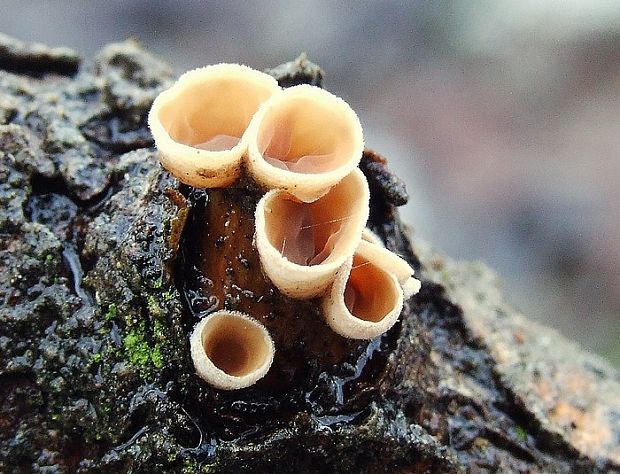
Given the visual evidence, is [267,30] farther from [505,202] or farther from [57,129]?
[57,129]

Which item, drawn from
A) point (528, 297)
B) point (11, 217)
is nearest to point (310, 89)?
point (11, 217)

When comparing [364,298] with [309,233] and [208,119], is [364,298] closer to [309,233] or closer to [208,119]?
[309,233]

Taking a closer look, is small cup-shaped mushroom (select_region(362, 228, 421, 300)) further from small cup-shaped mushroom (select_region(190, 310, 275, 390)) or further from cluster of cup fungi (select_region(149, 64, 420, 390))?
small cup-shaped mushroom (select_region(190, 310, 275, 390))

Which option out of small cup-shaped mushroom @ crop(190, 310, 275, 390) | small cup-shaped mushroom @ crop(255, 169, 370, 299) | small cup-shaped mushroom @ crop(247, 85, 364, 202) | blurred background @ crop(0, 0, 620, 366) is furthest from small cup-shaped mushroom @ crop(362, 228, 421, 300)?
blurred background @ crop(0, 0, 620, 366)

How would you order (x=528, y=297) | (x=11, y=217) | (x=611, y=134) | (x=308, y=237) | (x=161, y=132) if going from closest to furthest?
(x=161, y=132) → (x=308, y=237) → (x=11, y=217) → (x=528, y=297) → (x=611, y=134)

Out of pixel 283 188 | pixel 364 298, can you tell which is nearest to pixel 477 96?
pixel 364 298

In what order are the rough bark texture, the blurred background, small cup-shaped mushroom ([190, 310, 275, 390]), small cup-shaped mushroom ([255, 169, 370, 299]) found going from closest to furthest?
1. small cup-shaped mushroom ([255, 169, 370, 299])
2. small cup-shaped mushroom ([190, 310, 275, 390])
3. the rough bark texture
4. the blurred background
